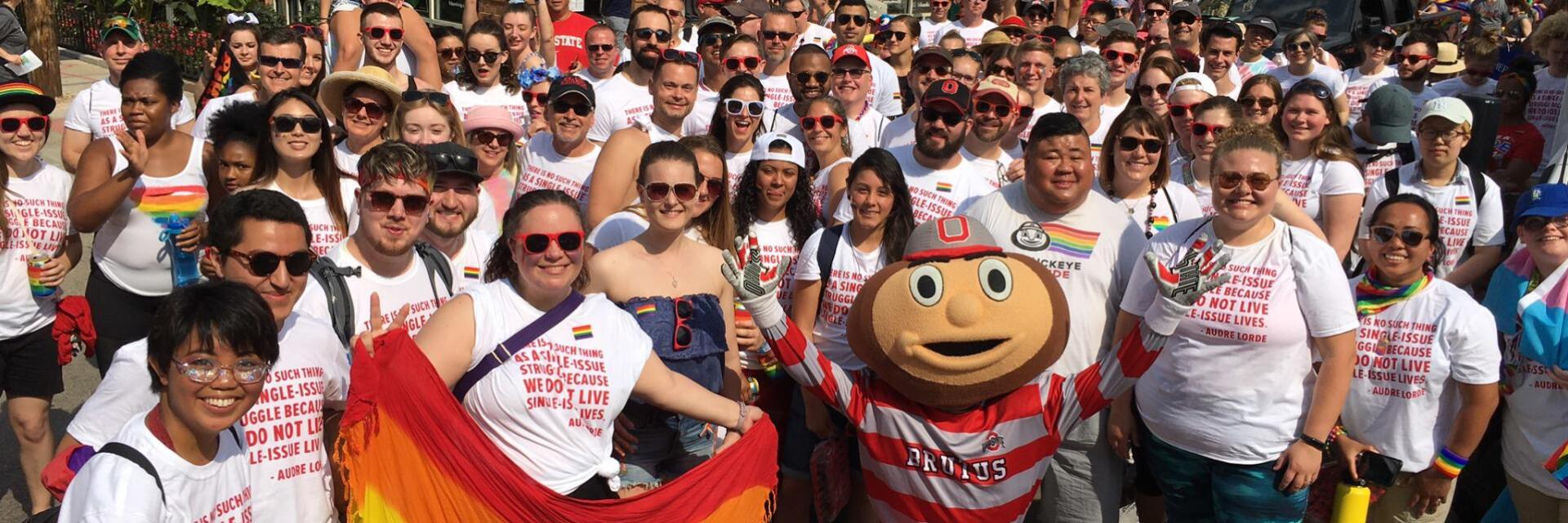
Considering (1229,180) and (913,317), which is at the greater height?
(1229,180)

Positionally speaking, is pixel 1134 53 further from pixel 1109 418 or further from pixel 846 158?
pixel 1109 418

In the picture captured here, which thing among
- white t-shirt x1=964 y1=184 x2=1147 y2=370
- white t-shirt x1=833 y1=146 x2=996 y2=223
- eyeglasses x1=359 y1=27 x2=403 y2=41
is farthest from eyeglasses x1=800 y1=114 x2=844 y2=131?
eyeglasses x1=359 y1=27 x2=403 y2=41

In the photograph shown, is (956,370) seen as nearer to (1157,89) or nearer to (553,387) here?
(553,387)

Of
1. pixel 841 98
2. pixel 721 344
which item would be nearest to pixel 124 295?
pixel 721 344

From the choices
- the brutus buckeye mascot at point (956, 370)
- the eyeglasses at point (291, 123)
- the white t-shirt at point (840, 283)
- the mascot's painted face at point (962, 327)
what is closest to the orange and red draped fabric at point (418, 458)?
the brutus buckeye mascot at point (956, 370)

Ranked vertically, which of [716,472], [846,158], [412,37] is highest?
[412,37]

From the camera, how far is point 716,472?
409 cm

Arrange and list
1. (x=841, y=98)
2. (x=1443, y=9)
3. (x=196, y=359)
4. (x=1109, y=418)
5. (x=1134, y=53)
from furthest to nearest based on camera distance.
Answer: (x=1443, y=9), (x=1134, y=53), (x=841, y=98), (x=1109, y=418), (x=196, y=359)

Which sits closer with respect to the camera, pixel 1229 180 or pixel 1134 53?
pixel 1229 180

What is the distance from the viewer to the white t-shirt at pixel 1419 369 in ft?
15.1

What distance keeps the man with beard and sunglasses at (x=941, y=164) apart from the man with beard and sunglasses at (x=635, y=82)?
2.28m

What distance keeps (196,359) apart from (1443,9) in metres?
13.4

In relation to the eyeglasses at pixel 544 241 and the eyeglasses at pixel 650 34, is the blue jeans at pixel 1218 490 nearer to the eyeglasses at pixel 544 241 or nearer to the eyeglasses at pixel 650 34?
the eyeglasses at pixel 544 241

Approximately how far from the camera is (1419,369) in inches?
183
